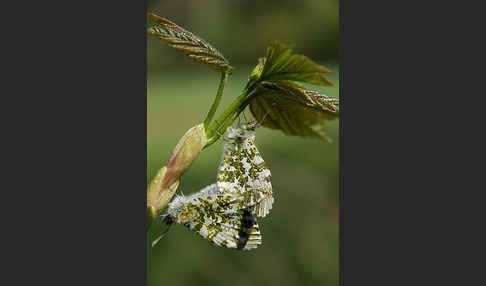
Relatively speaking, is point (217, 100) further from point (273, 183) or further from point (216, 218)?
point (273, 183)

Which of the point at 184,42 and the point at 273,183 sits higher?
the point at 184,42

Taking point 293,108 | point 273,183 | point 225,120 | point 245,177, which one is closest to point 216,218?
point 245,177

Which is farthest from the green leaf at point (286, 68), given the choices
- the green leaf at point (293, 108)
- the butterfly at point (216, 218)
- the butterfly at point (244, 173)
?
the butterfly at point (216, 218)

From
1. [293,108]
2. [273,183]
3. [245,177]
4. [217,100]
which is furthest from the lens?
[273,183]

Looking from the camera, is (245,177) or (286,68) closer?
(286,68)

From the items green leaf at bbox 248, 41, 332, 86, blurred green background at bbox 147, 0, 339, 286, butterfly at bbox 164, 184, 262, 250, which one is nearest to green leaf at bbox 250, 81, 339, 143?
green leaf at bbox 248, 41, 332, 86

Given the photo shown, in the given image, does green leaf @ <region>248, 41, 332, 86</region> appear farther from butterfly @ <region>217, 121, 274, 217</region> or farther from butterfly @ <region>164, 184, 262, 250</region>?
butterfly @ <region>164, 184, 262, 250</region>
